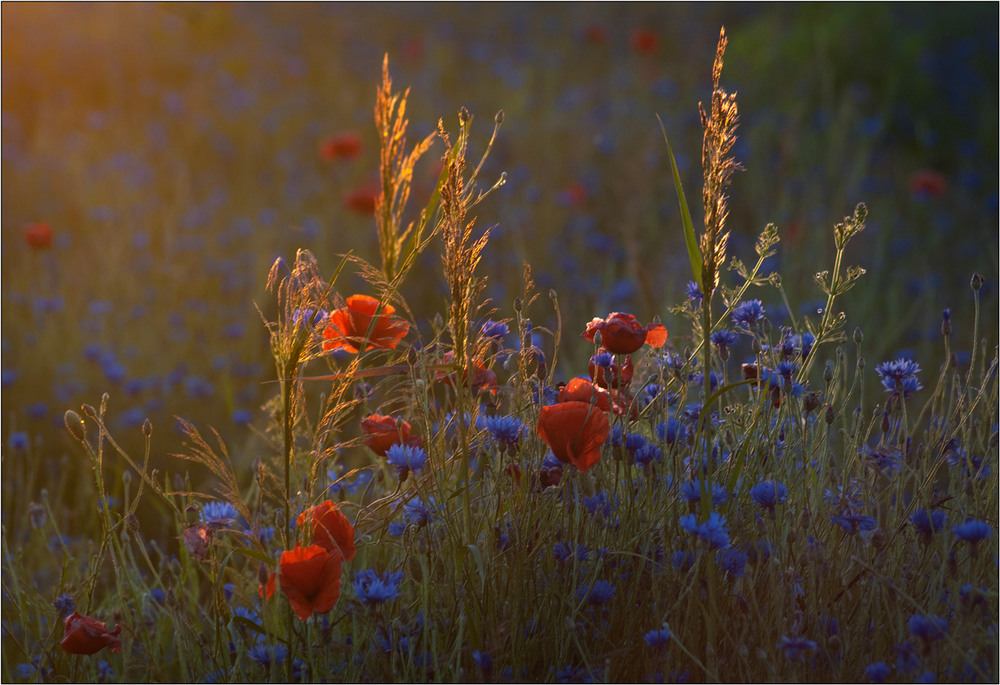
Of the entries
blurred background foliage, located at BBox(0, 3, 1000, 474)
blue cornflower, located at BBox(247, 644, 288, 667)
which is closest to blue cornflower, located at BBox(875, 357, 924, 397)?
blue cornflower, located at BBox(247, 644, 288, 667)

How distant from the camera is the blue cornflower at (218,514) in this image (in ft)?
4.73

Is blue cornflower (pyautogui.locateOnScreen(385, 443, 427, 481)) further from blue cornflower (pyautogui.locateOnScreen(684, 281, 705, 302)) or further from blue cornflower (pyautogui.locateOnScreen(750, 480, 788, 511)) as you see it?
blue cornflower (pyautogui.locateOnScreen(684, 281, 705, 302))

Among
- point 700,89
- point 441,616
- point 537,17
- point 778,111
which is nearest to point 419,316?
point 441,616

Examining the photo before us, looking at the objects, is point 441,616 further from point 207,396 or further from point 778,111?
point 778,111

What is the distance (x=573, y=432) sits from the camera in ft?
4.19

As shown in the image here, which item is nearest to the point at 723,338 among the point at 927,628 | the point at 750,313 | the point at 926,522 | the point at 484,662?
the point at 750,313

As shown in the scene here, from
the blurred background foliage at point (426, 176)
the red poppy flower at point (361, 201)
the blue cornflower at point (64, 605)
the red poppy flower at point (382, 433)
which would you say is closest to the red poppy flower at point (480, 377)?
the red poppy flower at point (382, 433)

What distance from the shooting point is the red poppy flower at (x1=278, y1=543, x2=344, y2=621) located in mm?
1239

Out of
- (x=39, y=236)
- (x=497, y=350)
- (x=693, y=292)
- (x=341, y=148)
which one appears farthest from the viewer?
(x=341, y=148)

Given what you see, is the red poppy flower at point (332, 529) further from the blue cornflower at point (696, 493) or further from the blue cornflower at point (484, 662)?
the blue cornflower at point (696, 493)

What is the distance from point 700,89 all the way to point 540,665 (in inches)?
244

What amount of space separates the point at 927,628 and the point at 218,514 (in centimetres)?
106

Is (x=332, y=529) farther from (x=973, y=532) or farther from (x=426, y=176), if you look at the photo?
(x=426, y=176)

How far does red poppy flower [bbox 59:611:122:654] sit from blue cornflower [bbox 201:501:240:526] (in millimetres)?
216
